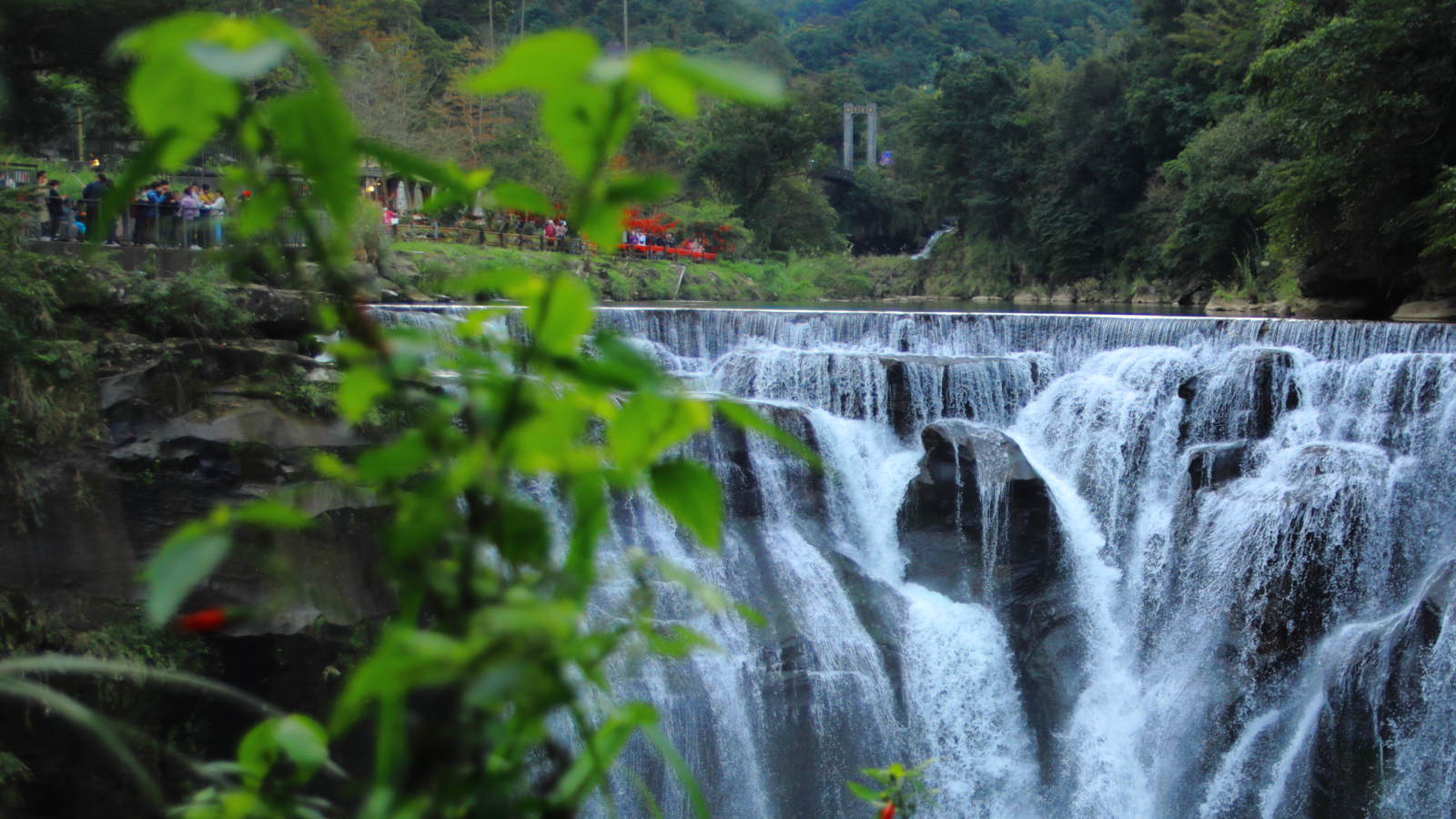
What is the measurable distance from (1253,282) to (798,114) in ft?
61.9

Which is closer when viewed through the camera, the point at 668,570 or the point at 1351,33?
the point at 668,570

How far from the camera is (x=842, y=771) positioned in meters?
7.95

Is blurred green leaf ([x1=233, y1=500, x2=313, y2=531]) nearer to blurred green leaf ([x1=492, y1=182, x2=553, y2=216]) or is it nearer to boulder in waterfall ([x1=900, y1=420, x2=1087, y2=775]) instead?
blurred green leaf ([x1=492, y1=182, x2=553, y2=216])

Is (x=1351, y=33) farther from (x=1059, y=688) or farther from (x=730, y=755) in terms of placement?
(x=730, y=755)

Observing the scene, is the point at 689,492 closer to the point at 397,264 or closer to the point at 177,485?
the point at 177,485

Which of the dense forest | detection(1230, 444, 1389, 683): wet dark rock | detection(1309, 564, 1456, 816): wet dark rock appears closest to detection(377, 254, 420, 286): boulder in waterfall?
the dense forest

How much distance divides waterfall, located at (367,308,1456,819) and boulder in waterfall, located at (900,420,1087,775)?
0.03 metres

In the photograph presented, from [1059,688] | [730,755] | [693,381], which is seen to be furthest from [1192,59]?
[730,755]

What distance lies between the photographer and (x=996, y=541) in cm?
948

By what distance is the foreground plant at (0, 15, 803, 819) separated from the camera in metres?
0.44

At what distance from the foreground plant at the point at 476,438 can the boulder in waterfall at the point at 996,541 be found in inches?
346

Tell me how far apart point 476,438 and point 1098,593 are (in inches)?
381

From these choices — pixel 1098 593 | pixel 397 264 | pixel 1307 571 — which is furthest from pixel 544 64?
pixel 397 264

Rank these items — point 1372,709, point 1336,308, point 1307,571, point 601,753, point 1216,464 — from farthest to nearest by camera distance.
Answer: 1. point 1336,308
2. point 1216,464
3. point 1307,571
4. point 1372,709
5. point 601,753
